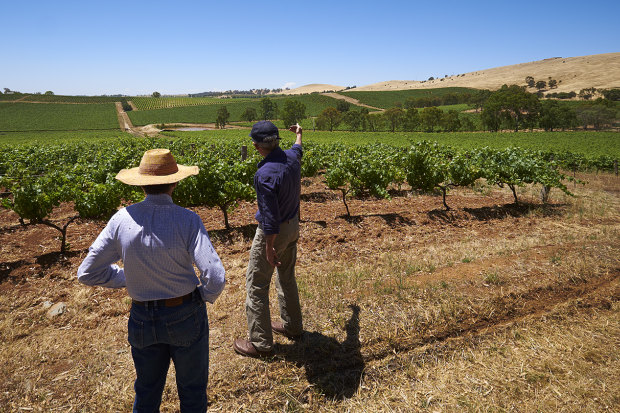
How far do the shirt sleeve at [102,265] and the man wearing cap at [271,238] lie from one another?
121 cm

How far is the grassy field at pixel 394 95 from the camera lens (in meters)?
113

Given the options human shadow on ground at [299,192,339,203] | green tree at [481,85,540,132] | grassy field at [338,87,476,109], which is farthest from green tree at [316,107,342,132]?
human shadow on ground at [299,192,339,203]

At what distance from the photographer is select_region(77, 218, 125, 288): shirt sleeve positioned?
6.75ft

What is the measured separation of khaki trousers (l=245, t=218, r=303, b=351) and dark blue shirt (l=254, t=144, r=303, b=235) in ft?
0.57

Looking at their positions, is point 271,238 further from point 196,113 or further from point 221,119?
point 196,113

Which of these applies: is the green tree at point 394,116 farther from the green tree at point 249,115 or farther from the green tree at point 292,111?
the green tree at point 249,115

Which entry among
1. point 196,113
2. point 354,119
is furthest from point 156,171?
point 196,113

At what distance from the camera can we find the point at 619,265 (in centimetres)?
563

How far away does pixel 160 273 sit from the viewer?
6.68 feet

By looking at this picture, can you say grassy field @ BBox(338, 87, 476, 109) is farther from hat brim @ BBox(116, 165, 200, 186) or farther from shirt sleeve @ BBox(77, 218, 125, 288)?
shirt sleeve @ BBox(77, 218, 125, 288)

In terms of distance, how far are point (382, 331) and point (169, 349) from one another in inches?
102

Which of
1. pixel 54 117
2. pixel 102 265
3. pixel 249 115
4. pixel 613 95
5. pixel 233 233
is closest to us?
pixel 102 265

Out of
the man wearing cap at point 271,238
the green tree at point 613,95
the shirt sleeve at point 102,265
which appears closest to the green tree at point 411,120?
the green tree at point 613,95

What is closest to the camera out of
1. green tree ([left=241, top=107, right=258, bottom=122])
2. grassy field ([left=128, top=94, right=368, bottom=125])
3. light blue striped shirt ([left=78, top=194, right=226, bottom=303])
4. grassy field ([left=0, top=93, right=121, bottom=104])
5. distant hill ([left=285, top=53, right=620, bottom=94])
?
light blue striped shirt ([left=78, top=194, right=226, bottom=303])
